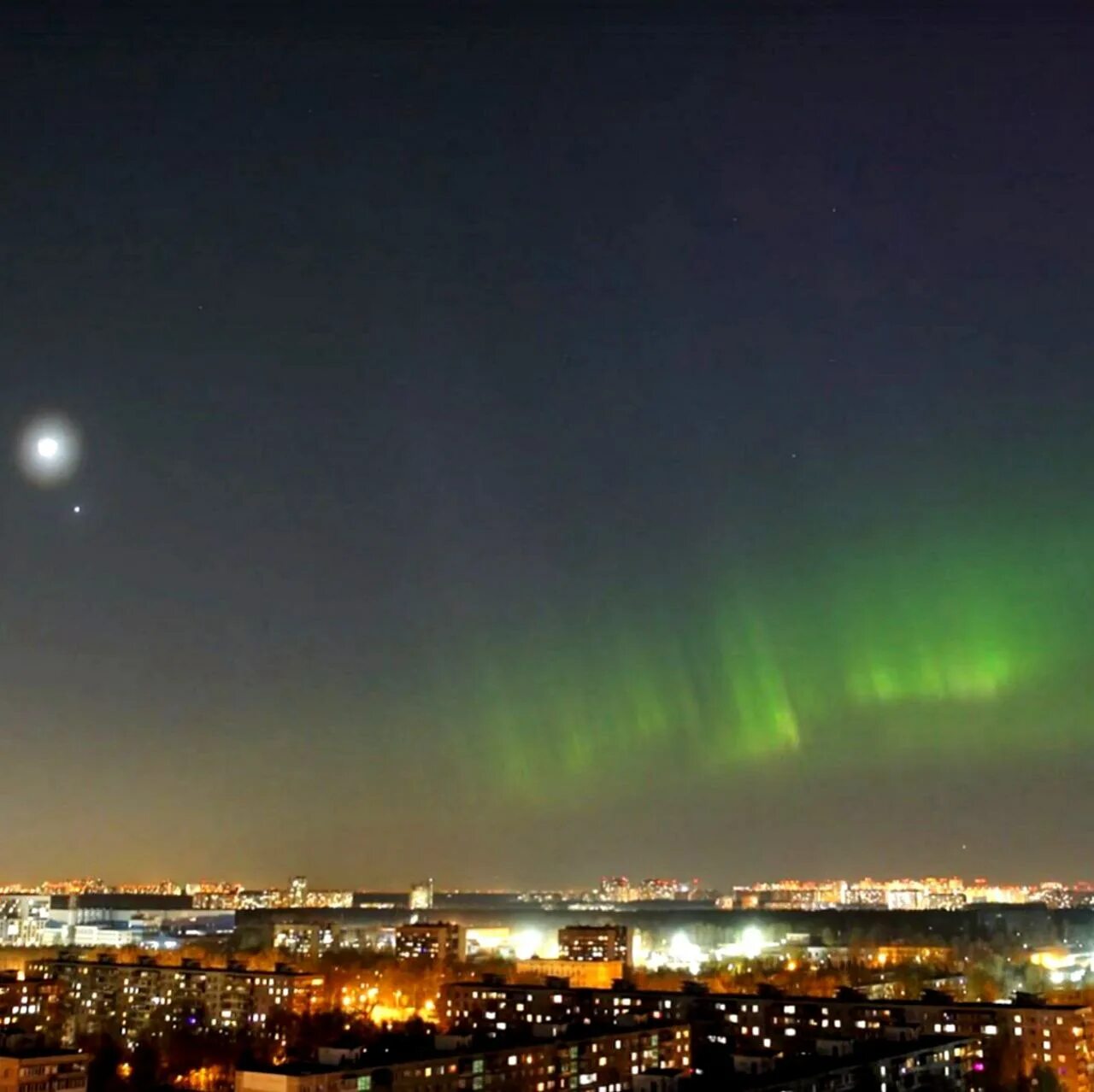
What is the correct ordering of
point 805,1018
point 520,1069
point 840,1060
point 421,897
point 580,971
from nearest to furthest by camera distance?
1. point 840,1060
2. point 520,1069
3. point 805,1018
4. point 580,971
5. point 421,897

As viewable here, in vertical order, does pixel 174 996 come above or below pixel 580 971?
above

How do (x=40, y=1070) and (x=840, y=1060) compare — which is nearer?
(x=40, y=1070)

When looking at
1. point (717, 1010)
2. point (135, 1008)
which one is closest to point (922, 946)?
point (717, 1010)

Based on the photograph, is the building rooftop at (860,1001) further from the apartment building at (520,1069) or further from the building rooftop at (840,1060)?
the apartment building at (520,1069)

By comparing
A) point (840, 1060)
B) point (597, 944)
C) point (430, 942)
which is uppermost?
point (430, 942)

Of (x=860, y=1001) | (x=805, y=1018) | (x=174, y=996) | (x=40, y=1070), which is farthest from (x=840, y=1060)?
(x=174, y=996)

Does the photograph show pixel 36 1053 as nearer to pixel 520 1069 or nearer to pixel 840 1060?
pixel 520 1069

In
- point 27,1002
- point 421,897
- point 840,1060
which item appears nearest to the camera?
point 840,1060

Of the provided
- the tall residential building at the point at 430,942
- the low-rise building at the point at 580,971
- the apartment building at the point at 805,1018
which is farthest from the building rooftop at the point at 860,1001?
the tall residential building at the point at 430,942

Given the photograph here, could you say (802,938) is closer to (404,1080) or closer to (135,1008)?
(135,1008)
